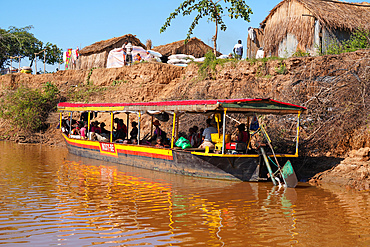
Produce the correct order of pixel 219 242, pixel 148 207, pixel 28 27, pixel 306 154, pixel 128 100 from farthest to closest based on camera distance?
pixel 28 27 → pixel 128 100 → pixel 306 154 → pixel 148 207 → pixel 219 242

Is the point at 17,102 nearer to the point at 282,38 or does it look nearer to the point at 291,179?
the point at 282,38

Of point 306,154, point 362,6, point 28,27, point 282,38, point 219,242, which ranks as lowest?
point 219,242

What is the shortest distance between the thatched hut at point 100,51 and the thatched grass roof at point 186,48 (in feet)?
6.44

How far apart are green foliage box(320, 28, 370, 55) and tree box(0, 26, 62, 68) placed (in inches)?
1162

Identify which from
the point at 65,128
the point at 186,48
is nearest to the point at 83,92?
the point at 186,48

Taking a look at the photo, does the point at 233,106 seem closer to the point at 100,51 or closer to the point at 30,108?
the point at 30,108

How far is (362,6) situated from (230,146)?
13.1 m

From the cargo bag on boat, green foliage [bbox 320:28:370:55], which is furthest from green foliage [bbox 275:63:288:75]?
the cargo bag on boat

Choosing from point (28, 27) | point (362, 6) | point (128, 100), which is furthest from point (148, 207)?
point (28, 27)

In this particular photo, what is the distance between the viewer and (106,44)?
27219 mm

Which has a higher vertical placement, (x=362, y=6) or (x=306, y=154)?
(x=362, y=6)

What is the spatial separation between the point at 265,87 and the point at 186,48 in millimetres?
11507

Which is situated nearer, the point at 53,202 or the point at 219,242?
the point at 219,242

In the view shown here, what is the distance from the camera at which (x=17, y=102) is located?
72.4 feet
